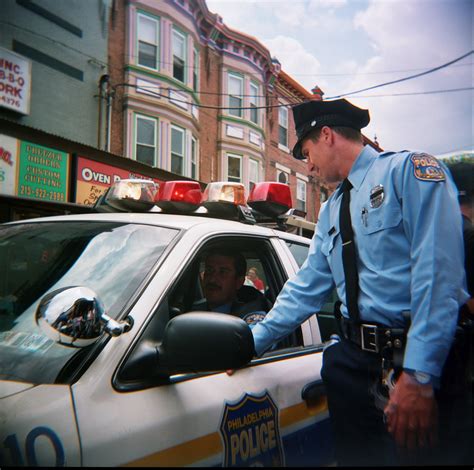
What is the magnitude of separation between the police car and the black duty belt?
16.0 inches

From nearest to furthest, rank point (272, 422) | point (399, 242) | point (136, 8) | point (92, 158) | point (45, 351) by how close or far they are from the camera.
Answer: point (45, 351) < point (399, 242) < point (272, 422) < point (92, 158) < point (136, 8)

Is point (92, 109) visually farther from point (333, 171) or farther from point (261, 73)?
point (333, 171)

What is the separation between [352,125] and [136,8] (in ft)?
41.3

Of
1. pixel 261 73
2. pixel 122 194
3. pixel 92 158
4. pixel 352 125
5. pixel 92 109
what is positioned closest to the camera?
pixel 352 125

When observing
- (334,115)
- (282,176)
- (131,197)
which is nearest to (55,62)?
(131,197)

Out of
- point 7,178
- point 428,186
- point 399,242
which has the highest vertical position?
point 7,178

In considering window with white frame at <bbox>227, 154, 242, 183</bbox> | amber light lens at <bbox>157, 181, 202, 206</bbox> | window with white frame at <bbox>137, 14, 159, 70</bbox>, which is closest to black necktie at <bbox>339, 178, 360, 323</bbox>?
amber light lens at <bbox>157, 181, 202, 206</bbox>

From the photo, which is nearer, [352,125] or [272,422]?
[272,422]

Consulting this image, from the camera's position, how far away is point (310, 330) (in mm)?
2398

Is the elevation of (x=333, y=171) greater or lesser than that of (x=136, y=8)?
lesser

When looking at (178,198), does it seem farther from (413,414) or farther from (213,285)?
(413,414)

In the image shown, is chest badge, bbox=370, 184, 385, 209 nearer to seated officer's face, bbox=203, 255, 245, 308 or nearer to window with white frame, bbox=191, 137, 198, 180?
seated officer's face, bbox=203, 255, 245, 308

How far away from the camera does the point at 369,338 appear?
65.9 inches

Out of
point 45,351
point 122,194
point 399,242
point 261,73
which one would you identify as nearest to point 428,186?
point 399,242
